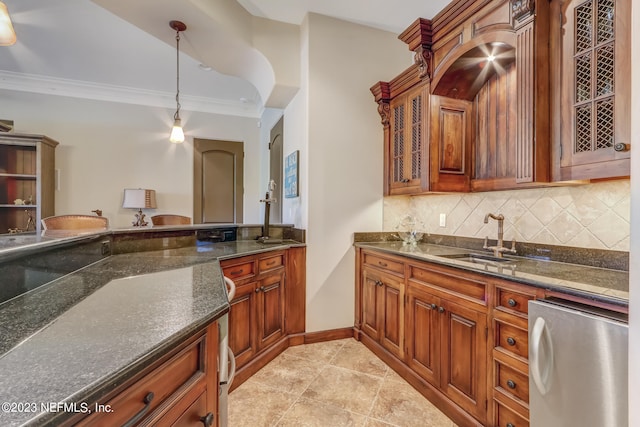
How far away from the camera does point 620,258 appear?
1482 mm

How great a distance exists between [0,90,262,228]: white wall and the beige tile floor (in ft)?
10.6

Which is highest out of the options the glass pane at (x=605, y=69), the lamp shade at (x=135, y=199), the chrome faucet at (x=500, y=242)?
the glass pane at (x=605, y=69)

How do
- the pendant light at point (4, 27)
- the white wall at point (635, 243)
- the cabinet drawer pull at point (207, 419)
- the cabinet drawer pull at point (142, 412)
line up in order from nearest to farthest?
the cabinet drawer pull at point (142, 412)
the white wall at point (635, 243)
the cabinet drawer pull at point (207, 419)
the pendant light at point (4, 27)

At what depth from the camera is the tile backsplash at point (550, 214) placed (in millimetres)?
1529

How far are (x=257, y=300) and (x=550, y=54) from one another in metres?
2.33

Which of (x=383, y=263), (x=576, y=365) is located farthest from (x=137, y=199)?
(x=576, y=365)

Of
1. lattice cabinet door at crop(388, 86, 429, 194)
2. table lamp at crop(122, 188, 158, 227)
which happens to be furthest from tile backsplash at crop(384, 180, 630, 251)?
table lamp at crop(122, 188, 158, 227)

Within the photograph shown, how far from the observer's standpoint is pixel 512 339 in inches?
55.2

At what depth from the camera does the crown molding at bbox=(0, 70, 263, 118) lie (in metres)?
3.89

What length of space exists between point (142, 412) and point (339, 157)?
2.42 metres

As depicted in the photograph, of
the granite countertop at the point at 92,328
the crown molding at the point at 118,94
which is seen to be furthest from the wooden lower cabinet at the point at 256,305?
the crown molding at the point at 118,94

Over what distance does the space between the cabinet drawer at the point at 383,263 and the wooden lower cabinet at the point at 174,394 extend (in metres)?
1.56

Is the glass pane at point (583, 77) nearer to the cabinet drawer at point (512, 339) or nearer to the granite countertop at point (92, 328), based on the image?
the cabinet drawer at point (512, 339)

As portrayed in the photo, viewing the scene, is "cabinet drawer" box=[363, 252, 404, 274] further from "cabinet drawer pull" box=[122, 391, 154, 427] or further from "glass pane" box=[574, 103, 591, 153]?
"cabinet drawer pull" box=[122, 391, 154, 427]
